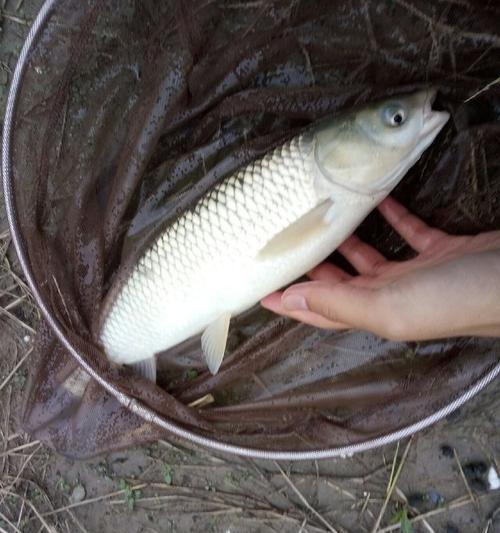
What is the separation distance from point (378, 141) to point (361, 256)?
297 mm

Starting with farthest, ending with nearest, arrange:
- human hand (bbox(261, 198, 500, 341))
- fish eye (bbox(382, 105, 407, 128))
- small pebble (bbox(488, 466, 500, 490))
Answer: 1. small pebble (bbox(488, 466, 500, 490))
2. fish eye (bbox(382, 105, 407, 128))
3. human hand (bbox(261, 198, 500, 341))

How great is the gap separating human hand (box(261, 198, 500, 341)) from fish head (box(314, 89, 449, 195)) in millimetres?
181

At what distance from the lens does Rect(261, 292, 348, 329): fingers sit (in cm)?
139

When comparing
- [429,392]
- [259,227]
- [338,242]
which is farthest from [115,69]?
[429,392]

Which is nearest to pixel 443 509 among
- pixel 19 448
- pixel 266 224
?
pixel 266 224

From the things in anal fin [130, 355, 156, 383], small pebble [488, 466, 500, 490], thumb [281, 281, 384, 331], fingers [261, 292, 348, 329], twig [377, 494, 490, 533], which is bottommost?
twig [377, 494, 490, 533]

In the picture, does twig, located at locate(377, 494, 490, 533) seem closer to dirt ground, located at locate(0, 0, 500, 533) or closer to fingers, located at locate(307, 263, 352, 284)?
dirt ground, located at locate(0, 0, 500, 533)

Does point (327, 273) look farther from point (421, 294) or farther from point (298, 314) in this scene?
point (421, 294)

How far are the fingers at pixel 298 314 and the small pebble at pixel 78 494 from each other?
811 mm

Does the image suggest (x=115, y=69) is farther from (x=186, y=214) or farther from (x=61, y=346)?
(x=61, y=346)

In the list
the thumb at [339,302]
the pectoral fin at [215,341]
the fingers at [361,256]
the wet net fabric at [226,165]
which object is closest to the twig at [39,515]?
the wet net fabric at [226,165]

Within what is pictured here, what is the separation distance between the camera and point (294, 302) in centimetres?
132

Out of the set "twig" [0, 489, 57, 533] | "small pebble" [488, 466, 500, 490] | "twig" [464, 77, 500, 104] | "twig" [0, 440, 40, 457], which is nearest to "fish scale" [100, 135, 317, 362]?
"twig" [464, 77, 500, 104]

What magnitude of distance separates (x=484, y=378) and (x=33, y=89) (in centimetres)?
119
